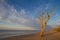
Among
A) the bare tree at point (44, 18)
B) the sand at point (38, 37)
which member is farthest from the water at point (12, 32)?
the bare tree at point (44, 18)

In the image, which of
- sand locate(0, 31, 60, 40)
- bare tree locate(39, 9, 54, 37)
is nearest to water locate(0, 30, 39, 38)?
sand locate(0, 31, 60, 40)

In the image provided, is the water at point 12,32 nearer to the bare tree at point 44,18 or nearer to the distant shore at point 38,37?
the distant shore at point 38,37

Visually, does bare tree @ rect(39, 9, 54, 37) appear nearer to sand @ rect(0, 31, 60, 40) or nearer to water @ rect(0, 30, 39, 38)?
sand @ rect(0, 31, 60, 40)

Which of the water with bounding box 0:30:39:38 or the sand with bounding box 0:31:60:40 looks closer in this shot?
the sand with bounding box 0:31:60:40

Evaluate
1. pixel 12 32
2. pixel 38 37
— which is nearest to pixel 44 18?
pixel 38 37

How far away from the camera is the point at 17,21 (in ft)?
12.1

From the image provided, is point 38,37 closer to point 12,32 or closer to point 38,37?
point 38,37

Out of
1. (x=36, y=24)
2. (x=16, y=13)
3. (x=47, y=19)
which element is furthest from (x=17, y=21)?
(x=47, y=19)

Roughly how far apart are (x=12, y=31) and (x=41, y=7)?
0.95 m

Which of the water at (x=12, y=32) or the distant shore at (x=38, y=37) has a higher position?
the water at (x=12, y=32)

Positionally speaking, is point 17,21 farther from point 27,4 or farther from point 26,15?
point 27,4

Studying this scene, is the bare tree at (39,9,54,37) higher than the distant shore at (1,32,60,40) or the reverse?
higher

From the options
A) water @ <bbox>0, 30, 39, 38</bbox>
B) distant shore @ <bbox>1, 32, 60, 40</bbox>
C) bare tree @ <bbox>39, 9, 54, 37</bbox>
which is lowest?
distant shore @ <bbox>1, 32, 60, 40</bbox>

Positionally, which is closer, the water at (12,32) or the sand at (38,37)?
the sand at (38,37)
